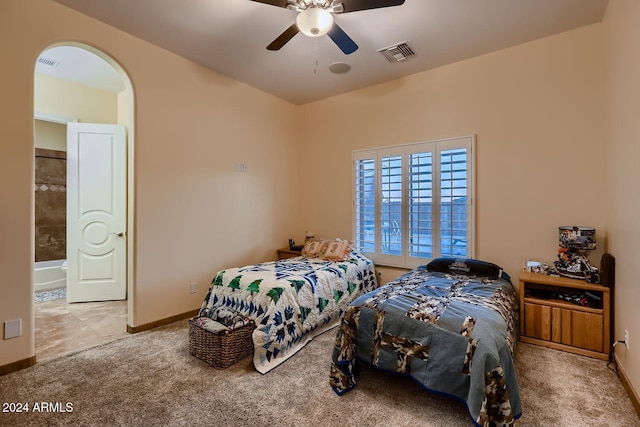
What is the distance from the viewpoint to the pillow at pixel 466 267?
119 inches

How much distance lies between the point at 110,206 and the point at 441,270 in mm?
4441

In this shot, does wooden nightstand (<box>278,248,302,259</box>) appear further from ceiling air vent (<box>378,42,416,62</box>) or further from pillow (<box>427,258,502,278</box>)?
ceiling air vent (<box>378,42,416,62</box>)

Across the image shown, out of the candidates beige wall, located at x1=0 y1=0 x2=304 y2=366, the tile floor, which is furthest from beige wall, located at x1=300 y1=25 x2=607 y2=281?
the tile floor

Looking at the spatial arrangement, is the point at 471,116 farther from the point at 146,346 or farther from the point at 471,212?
the point at 146,346

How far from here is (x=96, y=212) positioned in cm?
418

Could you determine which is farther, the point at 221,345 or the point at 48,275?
the point at 48,275

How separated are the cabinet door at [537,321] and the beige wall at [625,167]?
1.44ft

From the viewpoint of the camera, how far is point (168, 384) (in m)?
2.15

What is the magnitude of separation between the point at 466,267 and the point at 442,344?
4.98 ft

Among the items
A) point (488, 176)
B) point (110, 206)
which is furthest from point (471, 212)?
point (110, 206)

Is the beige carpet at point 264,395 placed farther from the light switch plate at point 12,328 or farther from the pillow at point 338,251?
the pillow at point 338,251

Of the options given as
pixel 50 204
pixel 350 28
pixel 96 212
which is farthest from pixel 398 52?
pixel 50 204

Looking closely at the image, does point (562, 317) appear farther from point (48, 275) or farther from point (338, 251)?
point (48, 275)

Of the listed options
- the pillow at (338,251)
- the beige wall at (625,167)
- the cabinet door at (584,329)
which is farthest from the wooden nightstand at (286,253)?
the beige wall at (625,167)
